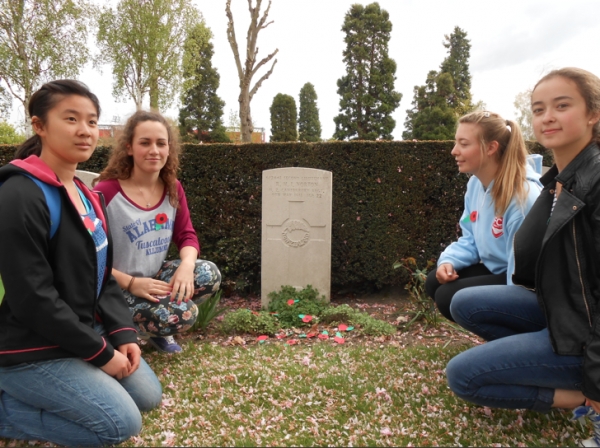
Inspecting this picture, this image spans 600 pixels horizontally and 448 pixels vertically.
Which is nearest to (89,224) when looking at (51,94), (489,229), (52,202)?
(52,202)

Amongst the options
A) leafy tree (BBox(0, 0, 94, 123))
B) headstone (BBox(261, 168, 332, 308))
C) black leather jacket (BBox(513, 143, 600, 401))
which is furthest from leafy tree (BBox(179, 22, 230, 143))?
black leather jacket (BBox(513, 143, 600, 401))

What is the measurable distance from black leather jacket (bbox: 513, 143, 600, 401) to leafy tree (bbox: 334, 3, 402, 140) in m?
20.8

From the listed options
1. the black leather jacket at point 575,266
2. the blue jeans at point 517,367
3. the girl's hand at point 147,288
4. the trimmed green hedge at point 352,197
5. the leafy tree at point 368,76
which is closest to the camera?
the black leather jacket at point 575,266

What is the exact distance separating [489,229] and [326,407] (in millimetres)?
1512

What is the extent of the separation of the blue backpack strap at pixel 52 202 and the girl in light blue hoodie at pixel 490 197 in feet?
7.36

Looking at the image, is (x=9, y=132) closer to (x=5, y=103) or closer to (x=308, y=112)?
(x=5, y=103)

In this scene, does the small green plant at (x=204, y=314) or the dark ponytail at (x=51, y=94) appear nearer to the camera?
the dark ponytail at (x=51, y=94)

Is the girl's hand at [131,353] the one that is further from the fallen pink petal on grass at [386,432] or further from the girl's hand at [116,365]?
the fallen pink petal on grass at [386,432]

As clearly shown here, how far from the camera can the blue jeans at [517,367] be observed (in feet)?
6.32

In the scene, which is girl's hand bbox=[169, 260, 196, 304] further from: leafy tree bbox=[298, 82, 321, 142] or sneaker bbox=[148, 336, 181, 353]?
leafy tree bbox=[298, 82, 321, 142]

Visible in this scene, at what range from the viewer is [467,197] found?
3203 mm

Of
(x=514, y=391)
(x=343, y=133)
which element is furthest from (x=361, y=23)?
(x=514, y=391)

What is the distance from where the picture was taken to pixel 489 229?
9.39 ft

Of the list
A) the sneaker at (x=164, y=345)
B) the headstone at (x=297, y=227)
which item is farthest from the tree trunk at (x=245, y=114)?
the sneaker at (x=164, y=345)
